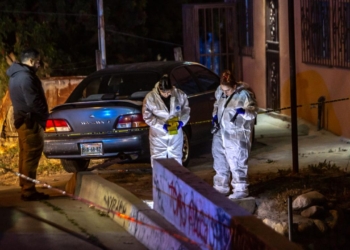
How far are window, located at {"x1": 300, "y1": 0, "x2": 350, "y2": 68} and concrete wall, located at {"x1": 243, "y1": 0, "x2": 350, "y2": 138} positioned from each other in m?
0.18

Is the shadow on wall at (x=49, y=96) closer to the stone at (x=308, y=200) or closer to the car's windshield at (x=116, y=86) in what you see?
the car's windshield at (x=116, y=86)

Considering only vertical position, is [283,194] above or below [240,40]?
below

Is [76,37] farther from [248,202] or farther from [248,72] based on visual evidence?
[248,202]

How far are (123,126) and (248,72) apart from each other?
307 inches

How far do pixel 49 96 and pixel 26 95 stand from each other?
607 centimetres

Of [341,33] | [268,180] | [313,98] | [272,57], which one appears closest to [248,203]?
[268,180]

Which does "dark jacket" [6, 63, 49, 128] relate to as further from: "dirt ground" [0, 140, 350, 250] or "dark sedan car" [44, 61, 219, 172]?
"dark sedan car" [44, 61, 219, 172]

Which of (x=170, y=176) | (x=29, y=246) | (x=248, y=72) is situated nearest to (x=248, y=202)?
(x=170, y=176)

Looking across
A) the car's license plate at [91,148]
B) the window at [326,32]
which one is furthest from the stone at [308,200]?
the window at [326,32]

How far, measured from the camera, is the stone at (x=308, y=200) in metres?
8.32

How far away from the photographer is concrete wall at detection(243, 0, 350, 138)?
503 inches

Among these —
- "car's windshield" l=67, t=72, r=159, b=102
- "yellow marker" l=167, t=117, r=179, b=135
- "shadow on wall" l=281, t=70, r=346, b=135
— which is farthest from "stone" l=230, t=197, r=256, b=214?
"shadow on wall" l=281, t=70, r=346, b=135

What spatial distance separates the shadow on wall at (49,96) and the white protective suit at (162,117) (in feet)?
19.4

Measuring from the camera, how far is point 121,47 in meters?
22.8
